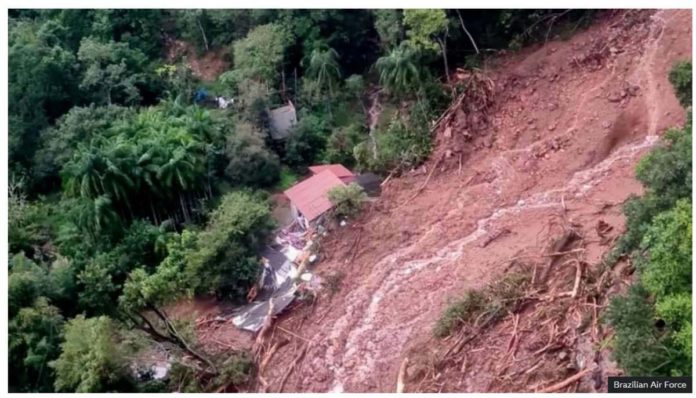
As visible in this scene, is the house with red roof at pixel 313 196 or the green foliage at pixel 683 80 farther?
the house with red roof at pixel 313 196

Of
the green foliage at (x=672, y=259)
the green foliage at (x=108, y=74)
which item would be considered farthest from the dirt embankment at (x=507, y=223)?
the green foliage at (x=108, y=74)

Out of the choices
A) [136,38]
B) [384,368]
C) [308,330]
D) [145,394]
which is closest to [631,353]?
[384,368]

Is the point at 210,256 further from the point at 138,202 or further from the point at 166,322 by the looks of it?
the point at 138,202

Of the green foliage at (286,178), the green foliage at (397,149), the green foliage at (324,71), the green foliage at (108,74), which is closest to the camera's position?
the green foliage at (397,149)

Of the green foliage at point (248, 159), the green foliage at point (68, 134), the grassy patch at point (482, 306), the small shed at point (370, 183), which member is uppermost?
the green foliage at point (68, 134)

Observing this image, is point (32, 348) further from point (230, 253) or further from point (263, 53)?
point (263, 53)

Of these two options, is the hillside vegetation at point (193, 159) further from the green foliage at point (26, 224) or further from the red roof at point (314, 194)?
the red roof at point (314, 194)
